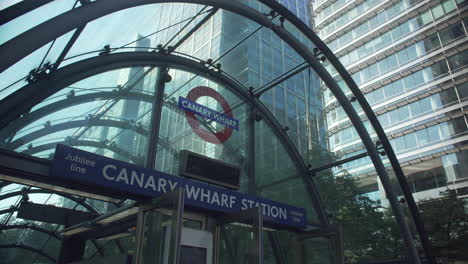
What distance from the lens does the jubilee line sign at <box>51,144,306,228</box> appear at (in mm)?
6344

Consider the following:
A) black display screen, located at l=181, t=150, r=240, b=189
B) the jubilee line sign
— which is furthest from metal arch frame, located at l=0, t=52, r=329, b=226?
black display screen, located at l=181, t=150, r=240, b=189

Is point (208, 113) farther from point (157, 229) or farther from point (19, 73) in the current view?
point (19, 73)

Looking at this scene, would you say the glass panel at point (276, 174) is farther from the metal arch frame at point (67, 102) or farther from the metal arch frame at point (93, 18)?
the metal arch frame at point (67, 102)

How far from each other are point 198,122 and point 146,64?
235 centimetres

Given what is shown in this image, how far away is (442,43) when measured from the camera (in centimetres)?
4041

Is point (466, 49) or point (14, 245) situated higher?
point (466, 49)

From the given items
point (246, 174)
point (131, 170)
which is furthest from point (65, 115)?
point (246, 174)

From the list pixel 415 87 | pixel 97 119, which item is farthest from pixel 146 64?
pixel 415 87

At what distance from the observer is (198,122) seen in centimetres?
1091

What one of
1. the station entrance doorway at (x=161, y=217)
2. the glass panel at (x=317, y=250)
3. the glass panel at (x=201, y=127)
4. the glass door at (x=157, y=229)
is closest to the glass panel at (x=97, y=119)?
the glass panel at (x=201, y=127)

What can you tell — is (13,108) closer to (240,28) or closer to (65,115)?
(65,115)

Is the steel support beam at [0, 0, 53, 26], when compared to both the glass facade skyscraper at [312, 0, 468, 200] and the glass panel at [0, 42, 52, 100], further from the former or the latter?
the glass facade skyscraper at [312, 0, 468, 200]

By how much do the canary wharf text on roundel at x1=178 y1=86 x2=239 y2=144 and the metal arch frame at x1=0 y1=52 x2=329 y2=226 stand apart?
662 mm

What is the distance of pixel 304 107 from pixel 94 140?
8.70m
